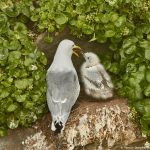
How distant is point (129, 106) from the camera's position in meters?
Answer: 5.30

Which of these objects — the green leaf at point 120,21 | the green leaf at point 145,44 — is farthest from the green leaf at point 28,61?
the green leaf at point 145,44

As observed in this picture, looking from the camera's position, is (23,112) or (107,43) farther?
(107,43)

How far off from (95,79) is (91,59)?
0.22 m

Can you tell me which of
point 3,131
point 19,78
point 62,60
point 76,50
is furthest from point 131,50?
point 3,131

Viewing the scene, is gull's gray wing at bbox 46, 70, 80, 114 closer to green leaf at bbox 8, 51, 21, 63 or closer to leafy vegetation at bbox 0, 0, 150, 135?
leafy vegetation at bbox 0, 0, 150, 135

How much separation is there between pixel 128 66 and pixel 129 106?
0.41m

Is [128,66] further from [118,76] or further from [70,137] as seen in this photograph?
[70,137]

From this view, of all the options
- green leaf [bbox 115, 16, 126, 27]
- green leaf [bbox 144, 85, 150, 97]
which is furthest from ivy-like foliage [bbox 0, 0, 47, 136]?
green leaf [bbox 144, 85, 150, 97]

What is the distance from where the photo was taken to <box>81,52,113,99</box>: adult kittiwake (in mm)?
5426

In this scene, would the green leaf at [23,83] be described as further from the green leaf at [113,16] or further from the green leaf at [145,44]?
the green leaf at [145,44]

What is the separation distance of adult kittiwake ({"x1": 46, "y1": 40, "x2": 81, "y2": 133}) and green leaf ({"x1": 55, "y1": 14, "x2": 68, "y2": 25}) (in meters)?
0.20

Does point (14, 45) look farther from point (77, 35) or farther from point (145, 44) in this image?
point (145, 44)

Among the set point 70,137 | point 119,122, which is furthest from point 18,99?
point 119,122

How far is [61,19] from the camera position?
541 cm
